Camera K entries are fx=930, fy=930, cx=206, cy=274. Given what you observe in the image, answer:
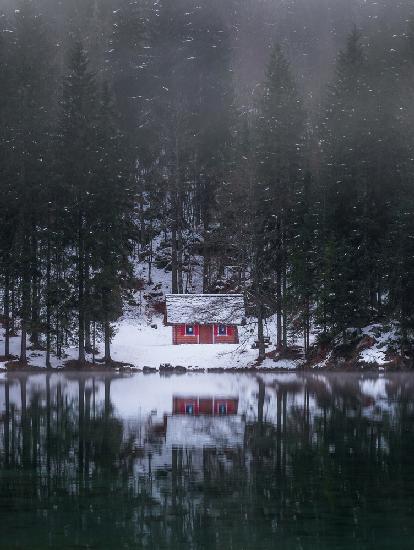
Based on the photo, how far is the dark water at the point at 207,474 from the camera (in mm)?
12406

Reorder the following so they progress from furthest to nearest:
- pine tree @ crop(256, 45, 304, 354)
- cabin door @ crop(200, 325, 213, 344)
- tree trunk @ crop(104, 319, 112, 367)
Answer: cabin door @ crop(200, 325, 213, 344), pine tree @ crop(256, 45, 304, 354), tree trunk @ crop(104, 319, 112, 367)

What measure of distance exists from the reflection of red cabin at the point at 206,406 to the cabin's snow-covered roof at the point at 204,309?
34825 millimetres

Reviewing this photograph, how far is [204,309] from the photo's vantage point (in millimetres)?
72438

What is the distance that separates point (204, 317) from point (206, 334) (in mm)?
1750

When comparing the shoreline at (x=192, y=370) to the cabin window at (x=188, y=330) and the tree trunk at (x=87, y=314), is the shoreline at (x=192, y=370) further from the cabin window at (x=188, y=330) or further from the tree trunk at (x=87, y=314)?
the cabin window at (x=188, y=330)

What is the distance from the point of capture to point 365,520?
13188mm

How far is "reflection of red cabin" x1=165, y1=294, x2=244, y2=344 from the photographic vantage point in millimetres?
71250

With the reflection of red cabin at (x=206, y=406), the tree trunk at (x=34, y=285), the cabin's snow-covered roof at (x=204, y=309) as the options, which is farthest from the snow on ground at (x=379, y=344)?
the reflection of red cabin at (x=206, y=406)

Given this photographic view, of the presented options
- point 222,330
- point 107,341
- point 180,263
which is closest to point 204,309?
point 222,330

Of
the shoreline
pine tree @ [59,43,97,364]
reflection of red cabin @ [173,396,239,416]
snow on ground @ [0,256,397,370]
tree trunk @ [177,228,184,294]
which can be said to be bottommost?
the shoreline

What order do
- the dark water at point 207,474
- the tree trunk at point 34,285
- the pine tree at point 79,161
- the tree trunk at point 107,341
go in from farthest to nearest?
the pine tree at point 79,161
the tree trunk at point 107,341
the tree trunk at point 34,285
the dark water at point 207,474

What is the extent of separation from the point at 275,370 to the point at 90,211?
1613cm

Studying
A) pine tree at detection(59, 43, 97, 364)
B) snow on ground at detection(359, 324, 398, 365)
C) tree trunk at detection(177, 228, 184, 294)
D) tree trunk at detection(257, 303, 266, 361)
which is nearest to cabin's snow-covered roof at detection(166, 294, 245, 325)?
tree trunk at detection(177, 228, 184, 294)

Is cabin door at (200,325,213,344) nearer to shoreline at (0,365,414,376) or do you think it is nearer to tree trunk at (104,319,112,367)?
shoreline at (0,365,414,376)
